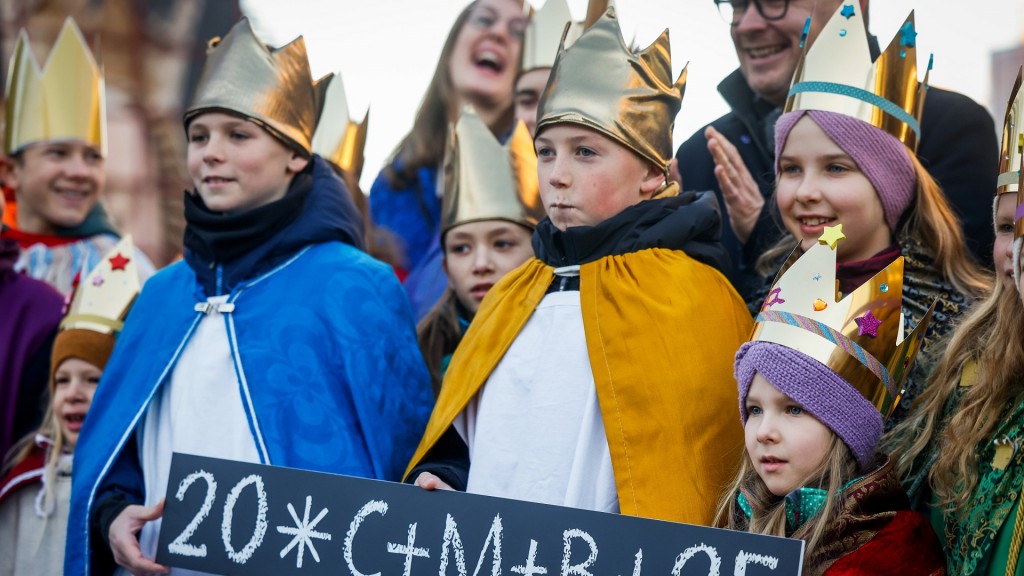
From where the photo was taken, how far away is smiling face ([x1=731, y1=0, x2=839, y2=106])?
16.3 ft

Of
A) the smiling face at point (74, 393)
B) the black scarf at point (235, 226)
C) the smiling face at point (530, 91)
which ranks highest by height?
the smiling face at point (530, 91)

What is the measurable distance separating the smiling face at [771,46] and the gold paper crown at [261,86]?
170 cm

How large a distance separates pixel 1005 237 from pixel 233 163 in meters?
2.56

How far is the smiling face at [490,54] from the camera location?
638 cm

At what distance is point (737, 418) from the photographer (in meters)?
3.65

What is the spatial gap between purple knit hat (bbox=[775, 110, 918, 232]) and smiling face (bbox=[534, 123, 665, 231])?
595 millimetres

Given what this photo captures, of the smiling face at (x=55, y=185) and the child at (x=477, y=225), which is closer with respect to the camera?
the child at (x=477, y=225)

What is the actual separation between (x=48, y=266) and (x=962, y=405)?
4.57 metres

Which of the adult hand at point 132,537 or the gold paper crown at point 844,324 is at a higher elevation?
the gold paper crown at point 844,324

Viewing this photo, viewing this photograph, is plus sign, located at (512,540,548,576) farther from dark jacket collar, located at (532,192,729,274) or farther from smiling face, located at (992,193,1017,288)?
smiling face, located at (992,193,1017,288)

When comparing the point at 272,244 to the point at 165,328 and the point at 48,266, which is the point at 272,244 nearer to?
the point at 165,328

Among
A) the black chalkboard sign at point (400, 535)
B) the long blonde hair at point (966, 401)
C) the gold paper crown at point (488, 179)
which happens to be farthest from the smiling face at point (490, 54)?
the long blonde hair at point (966, 401)

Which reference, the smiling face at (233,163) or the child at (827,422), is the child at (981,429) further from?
the smiling face at (233,163)

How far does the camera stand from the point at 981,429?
3305 mm
